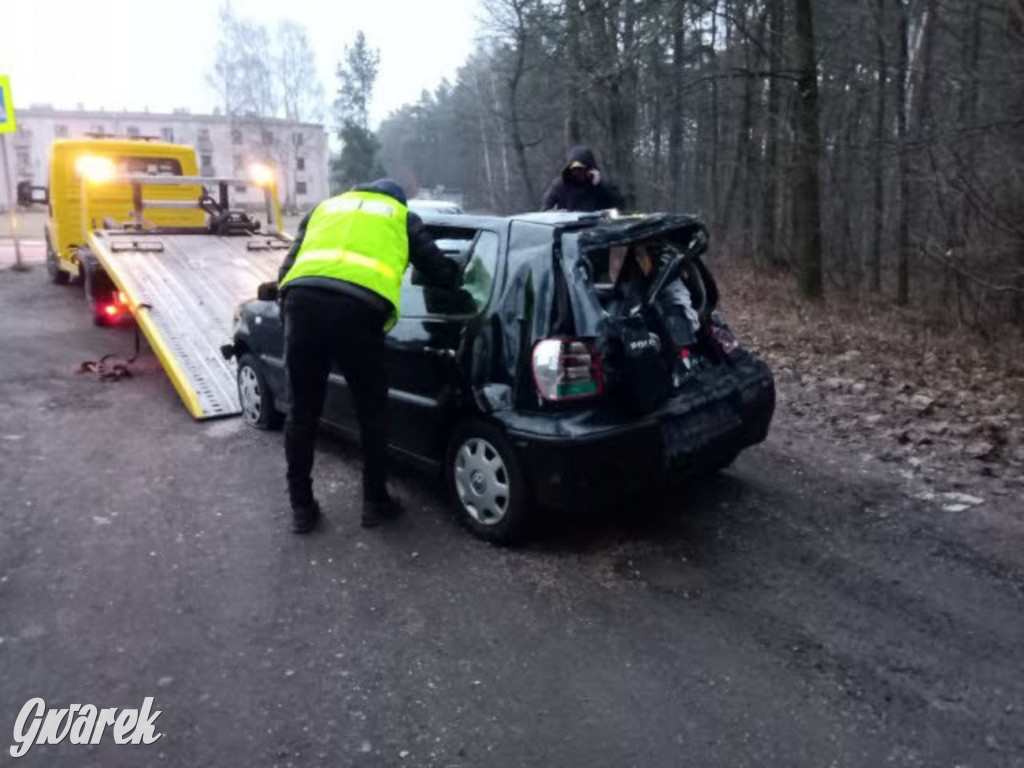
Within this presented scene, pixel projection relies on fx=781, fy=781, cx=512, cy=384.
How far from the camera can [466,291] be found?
13.6 ft

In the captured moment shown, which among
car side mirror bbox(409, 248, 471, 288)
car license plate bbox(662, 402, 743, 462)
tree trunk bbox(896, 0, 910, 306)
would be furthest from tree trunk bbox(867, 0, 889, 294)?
car side mirror bbox(409, 248, 471, 288)

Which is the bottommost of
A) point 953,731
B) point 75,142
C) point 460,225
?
point 953,731

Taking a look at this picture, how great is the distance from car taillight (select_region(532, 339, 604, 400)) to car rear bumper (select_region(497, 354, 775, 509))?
11 centimetres

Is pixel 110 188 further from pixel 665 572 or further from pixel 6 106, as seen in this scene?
pixel 665 572

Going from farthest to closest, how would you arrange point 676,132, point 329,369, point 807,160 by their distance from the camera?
point 676,132
point 807,160
point 329,369

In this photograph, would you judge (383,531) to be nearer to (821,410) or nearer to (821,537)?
(821,537)

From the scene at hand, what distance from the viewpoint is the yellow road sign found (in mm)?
12664

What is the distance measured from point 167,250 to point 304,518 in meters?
5.89

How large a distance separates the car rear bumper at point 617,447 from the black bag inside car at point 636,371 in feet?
0.27

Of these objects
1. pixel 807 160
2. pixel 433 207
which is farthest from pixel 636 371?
pixel 807 160

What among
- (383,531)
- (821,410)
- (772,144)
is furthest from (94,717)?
(772,144)

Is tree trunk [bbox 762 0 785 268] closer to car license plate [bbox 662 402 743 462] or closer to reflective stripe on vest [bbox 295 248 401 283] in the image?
car license plate [bbox 662 402 743 462]

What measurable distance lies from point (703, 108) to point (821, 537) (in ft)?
62.4

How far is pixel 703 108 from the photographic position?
821 inches
